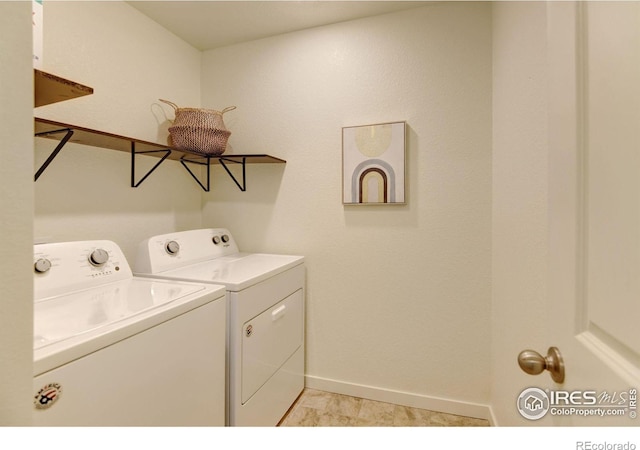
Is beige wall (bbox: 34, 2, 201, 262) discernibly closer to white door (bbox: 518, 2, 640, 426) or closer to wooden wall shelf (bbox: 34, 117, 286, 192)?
wooden wall shelf (bbox: 34, 117, 286, 192)

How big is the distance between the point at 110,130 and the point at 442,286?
82.0 inches

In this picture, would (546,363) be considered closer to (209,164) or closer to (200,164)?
(209,164)

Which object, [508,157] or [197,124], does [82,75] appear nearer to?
[197,124]

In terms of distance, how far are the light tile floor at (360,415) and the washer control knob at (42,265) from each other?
1336 millimetres

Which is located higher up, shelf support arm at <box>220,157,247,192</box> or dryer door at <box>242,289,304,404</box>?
shelf support arm at <box>220,157,247,192</box>

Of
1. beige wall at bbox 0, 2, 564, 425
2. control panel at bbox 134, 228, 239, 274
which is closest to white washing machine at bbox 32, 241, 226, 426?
control panel at bbox 134, 228, 239, 274

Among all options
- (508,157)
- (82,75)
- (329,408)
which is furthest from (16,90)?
(329,408)

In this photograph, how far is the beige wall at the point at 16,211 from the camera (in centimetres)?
39

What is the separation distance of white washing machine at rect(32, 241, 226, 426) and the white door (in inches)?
40.5

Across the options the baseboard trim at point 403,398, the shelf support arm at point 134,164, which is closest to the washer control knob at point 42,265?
the shelf support arm at point 134,164

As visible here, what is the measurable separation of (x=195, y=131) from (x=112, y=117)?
0.43 m

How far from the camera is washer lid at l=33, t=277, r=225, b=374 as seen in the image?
0.71 meters

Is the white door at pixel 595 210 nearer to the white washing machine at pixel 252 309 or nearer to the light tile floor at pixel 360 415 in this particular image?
the white washing machine at pixel 252 309
